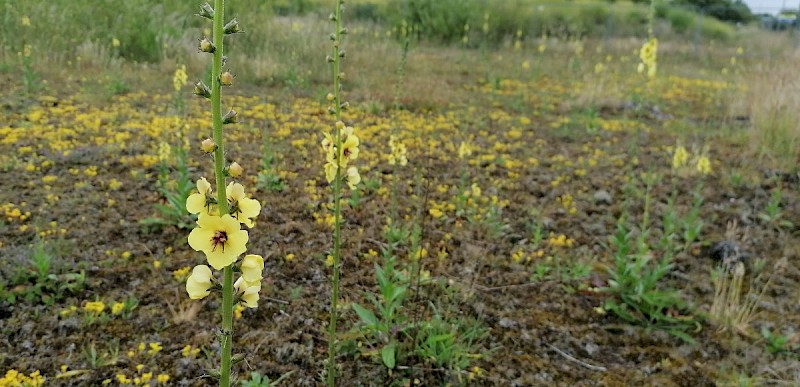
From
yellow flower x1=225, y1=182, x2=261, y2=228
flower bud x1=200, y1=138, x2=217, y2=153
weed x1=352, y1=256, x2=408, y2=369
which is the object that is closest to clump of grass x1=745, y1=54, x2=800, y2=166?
weed x1=352, y1=256, x2=408, y2=369

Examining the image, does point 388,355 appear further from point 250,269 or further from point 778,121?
point 778,121

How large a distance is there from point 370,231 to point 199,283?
2.46 meters

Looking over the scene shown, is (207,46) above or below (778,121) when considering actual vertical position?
above

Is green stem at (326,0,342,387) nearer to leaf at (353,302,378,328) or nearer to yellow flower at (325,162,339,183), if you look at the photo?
yellow flower at (325,162,339,183)

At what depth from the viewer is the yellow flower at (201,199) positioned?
144 cm

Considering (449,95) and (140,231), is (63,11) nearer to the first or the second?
(449,95)

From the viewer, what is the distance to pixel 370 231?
13.0ft

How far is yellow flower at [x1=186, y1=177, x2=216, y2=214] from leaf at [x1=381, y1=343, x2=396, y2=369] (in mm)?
1300

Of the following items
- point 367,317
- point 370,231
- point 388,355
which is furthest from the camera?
point 370,231

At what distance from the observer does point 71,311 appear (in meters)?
2.79

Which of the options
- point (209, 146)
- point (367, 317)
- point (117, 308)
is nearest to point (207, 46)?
point (209, 146)

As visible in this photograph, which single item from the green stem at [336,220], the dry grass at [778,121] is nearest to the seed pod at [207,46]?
the green stem at [336,220]

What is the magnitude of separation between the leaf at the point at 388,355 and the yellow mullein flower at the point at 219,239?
4.04ft

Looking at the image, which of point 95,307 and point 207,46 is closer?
point 207,46
